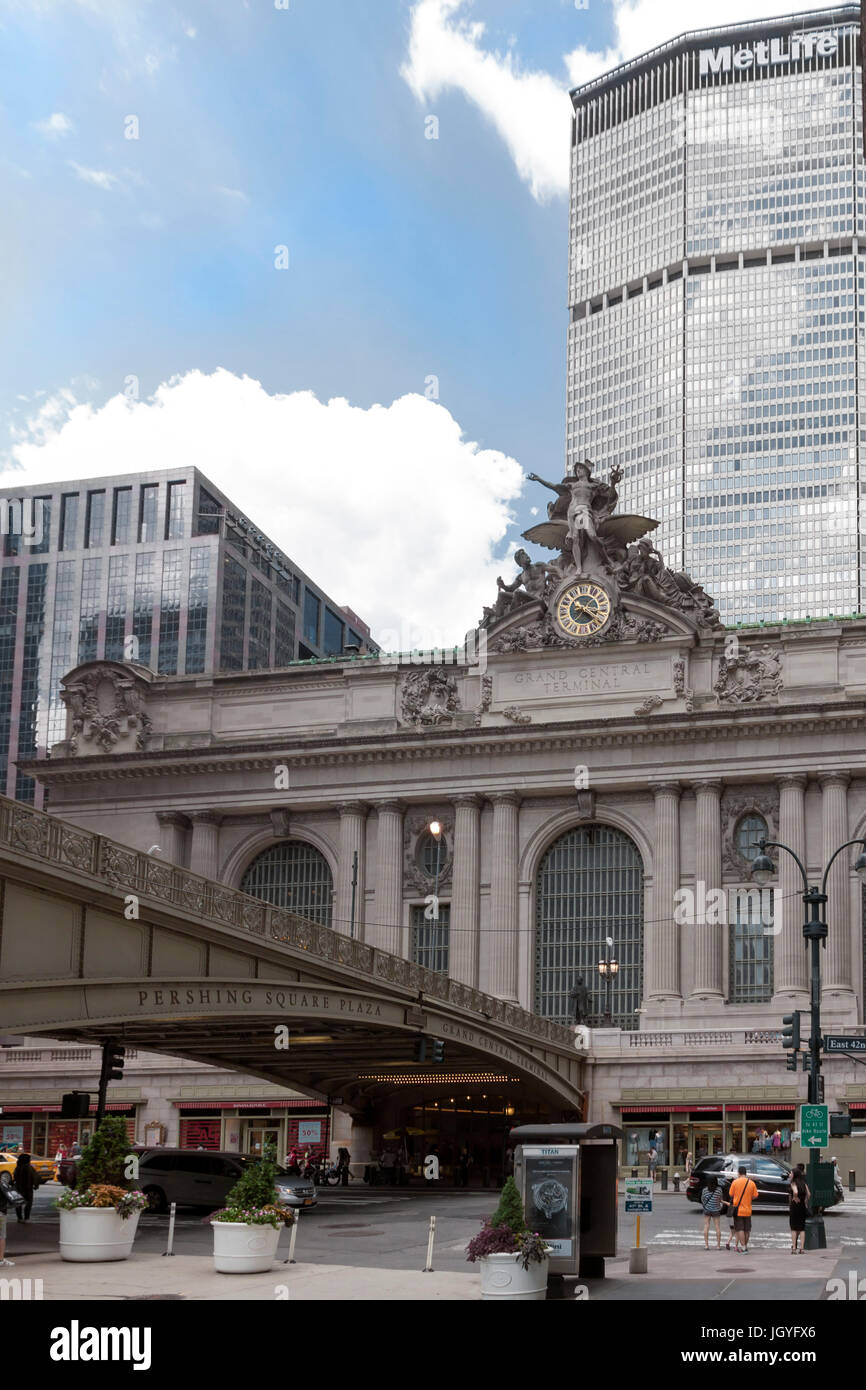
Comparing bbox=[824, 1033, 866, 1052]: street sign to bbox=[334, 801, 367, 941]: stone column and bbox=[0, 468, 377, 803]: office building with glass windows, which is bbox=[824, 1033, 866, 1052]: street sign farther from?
bbox=[0, 468, 377, 803]: office building with glass windows

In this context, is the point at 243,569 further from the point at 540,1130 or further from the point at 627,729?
the point at 540,1130

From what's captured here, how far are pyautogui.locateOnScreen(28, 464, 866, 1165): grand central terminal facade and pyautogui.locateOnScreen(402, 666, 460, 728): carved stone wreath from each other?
0.43 ft

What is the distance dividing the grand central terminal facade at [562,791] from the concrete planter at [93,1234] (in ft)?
124

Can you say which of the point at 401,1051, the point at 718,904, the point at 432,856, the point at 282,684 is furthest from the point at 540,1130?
the point at 282,684

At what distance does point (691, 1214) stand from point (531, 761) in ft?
113

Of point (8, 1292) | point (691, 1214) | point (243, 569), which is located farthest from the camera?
point (243, 569)

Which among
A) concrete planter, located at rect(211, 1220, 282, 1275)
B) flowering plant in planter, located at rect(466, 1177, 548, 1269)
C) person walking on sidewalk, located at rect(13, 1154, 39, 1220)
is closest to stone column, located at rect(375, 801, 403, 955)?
person walking on sidewalk, located at rect(13, 1154, 39, 1220)

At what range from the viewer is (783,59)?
639 ft

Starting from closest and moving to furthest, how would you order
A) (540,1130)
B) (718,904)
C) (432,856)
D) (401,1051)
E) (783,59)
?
(540,1130), (401,1051), (718,904), (432,856), (783,59)

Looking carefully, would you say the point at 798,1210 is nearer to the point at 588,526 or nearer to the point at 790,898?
the point at 790,898

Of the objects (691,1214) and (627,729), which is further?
(627,729)

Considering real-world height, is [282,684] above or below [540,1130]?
above

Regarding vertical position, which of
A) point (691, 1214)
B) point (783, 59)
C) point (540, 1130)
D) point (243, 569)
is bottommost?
point (691, 1214)

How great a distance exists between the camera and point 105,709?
86.2 meters
